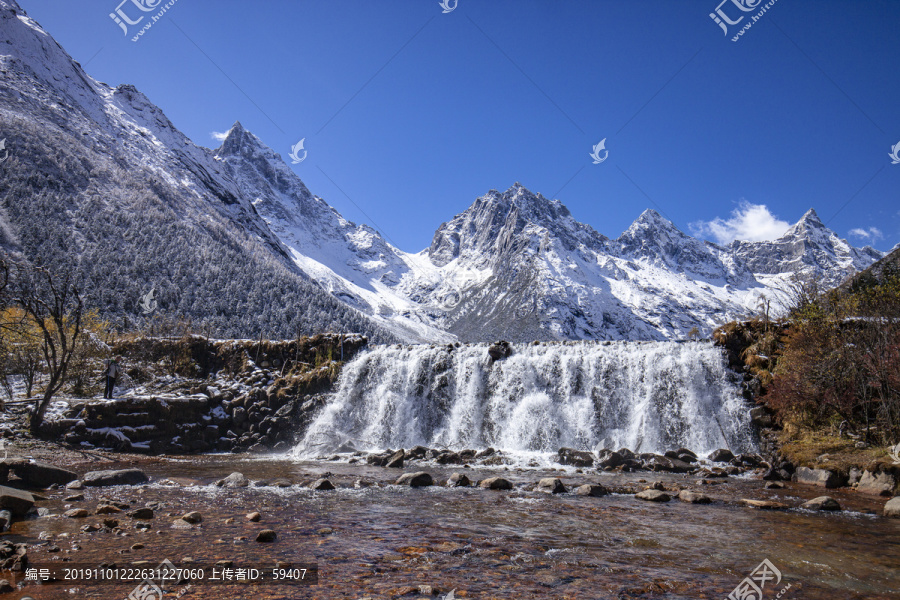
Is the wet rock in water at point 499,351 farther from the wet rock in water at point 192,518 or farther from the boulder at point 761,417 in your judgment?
the wet rock in water at point 192,518

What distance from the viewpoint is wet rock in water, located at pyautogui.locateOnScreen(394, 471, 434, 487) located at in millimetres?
16781

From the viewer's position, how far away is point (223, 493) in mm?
14164

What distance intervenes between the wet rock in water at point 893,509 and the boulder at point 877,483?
8.62 ft

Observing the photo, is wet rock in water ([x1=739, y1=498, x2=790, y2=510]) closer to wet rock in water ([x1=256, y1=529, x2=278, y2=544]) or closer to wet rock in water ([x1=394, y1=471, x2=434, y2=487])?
wet rock in water ([x1=394, y1=471, x2=434, y2=487])

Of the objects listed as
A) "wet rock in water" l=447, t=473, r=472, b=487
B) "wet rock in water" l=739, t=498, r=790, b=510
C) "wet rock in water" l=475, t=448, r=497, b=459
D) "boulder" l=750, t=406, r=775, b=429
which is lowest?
"wet rock in water" l=447, t=473, r=472, b=487

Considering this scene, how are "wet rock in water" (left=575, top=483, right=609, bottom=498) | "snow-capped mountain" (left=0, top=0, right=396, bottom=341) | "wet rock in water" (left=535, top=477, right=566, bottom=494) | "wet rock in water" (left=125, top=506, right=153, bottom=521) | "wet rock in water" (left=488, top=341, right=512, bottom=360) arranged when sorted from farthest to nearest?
"snow-capped mountain" (left=0, top=0, right=396, bottom=341) < "wet rock in water" (left=488, top=341, right=512, bottom=360) < "wet rock in water" (left=535, top=477, right=566, bottom=494) < "wet rock in water" (left=575, top=483, right=609, bottom=498) < "wet rock in water" (left=125, top=506, right=153, bottom=521)

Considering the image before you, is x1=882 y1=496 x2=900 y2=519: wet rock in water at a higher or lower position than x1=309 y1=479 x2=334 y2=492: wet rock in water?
higher

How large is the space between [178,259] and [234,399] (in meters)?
101

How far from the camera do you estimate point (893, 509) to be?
12.1 metres

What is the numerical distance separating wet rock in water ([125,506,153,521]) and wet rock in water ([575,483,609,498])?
477 inches

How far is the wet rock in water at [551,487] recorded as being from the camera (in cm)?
1541

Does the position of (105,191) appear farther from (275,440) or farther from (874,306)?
(874,306)

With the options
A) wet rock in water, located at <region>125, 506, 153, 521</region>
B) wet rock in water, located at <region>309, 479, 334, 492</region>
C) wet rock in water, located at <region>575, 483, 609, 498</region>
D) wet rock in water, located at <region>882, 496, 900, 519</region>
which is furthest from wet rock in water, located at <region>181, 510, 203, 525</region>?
wet rock in water, located at <region>882, 496, 900, 519</region>

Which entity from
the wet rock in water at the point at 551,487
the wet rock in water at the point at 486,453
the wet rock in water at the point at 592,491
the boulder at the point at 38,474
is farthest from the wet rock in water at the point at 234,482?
the wet rock in water at the point at 486,453
